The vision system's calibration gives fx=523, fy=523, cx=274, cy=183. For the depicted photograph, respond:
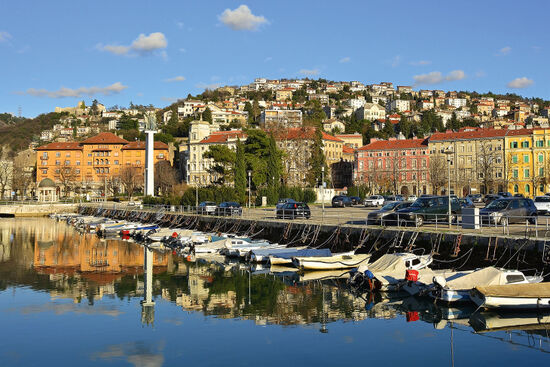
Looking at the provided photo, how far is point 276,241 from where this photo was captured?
135 ft

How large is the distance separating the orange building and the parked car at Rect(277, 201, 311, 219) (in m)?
95.4

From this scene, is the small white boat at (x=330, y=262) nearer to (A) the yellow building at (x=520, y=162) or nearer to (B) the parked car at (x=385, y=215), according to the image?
(B) the parked car at (x=385, y=215)

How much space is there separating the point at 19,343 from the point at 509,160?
303 ft

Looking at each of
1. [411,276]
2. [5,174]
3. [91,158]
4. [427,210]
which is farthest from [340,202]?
[5,174]

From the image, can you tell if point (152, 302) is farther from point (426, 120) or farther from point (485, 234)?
point (426, 120)

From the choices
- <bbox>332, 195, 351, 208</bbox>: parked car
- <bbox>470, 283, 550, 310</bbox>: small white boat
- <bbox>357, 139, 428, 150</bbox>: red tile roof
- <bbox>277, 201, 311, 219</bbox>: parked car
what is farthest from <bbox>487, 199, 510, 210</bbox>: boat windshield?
<bbox>357, 139, 428, 150</bbox>: red tile roof

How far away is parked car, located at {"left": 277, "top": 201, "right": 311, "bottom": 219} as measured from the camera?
43.6 meters

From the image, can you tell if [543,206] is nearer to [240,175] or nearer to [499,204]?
[499,204]

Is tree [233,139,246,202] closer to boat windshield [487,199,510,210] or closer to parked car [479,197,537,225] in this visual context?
boat windshield [487,199,510,210]

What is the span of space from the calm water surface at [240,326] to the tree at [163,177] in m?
87.0

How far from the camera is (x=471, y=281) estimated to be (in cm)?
2069

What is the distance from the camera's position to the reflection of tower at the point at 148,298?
20062 millimetres

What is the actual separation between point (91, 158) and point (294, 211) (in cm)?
10524

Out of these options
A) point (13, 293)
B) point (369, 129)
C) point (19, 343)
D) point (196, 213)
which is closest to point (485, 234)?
point (19, 343)
